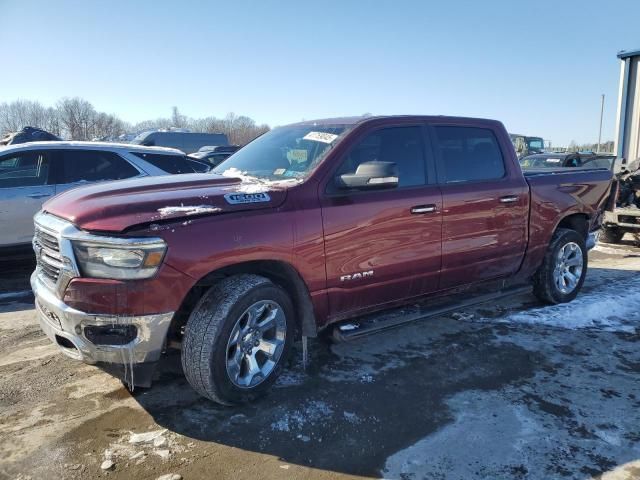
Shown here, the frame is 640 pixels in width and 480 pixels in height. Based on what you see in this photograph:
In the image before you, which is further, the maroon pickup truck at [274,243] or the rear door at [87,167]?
the rear door at [87,167]

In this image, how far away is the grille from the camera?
312cm

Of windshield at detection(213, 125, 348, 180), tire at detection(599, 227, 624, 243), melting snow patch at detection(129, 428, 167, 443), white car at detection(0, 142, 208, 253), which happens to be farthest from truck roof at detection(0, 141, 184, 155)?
tire at detection(599, 227, 624, 243)

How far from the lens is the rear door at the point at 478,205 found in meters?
4.37

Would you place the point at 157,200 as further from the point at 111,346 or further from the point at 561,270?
the point at 561,270

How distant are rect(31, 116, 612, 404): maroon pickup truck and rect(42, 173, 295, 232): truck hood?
0.5 inches

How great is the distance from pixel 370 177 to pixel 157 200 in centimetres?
142

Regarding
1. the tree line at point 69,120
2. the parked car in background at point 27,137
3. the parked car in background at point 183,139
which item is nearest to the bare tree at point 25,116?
the tree line at point 69,120

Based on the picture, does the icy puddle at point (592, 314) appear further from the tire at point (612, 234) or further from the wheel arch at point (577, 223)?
the tire at point (612, 234)

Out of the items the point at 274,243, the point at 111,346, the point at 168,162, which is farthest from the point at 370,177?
the point at 168,162

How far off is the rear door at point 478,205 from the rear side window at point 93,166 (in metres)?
4.45

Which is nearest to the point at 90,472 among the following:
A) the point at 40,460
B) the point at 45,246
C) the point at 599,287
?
the point at 40,460

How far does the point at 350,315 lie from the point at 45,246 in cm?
219

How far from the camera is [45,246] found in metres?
3.30

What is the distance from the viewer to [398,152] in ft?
13.7
